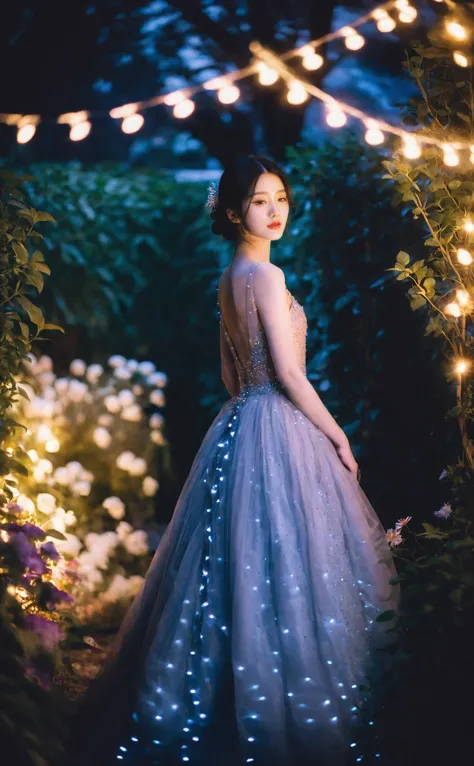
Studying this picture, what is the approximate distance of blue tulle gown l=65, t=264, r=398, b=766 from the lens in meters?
2.42

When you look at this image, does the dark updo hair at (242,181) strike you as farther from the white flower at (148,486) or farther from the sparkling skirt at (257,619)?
the white flower at (148,486)

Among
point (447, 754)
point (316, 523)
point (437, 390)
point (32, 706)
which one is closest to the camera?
point (32, 706)

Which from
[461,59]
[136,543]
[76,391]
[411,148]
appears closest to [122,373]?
[76,391]

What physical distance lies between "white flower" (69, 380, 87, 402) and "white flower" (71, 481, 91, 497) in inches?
16.2

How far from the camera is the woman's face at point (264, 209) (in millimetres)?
2779

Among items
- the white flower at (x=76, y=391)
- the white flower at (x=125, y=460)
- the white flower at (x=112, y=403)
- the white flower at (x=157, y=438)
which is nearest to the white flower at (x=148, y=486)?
the white flower at (x=125, y=460)

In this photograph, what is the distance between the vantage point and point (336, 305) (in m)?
4.07

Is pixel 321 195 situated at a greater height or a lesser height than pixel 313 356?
greater

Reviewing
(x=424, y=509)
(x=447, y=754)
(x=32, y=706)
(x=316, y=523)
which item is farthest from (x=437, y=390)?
(x=32, y=706)

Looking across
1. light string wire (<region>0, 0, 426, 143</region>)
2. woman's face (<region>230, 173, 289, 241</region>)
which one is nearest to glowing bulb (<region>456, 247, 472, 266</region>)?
woman's face (<region>230, 173, 289, 241</region>)

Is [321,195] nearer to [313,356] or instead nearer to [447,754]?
[313,356]

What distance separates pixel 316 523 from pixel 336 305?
168 cm

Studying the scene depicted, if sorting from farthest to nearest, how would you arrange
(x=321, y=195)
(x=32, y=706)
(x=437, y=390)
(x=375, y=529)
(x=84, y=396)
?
1. (x=321, y=195)
2. (x=84, y=396)
3. (x=437, y=390)
4. (x=375, y=529)
5. (x=32, y=706)

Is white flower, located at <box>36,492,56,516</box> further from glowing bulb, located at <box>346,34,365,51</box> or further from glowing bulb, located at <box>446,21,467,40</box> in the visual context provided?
glowing bulb, located at <box>446,21,467,40</box>
